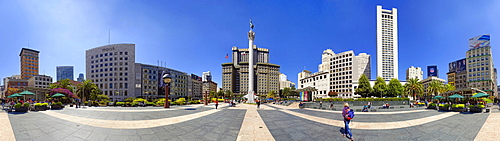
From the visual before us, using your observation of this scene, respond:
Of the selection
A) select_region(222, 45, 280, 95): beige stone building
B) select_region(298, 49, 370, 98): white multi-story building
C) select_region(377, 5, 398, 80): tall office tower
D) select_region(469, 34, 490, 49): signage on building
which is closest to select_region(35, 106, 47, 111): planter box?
select_region(298, 49, 370, 98): white multi-story building

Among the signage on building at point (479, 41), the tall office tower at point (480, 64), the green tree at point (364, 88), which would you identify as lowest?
the green tree at point (364, 88)

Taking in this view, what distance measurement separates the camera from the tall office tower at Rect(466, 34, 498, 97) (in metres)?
73.0

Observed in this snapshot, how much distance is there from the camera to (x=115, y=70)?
70438 mm

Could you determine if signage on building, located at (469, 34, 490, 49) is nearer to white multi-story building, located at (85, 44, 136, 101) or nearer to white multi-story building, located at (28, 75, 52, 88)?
white multi-story building, located at (85, 44, 136, 101)

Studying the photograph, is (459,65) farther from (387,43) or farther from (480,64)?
(387,43)

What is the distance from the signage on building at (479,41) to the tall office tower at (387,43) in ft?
178

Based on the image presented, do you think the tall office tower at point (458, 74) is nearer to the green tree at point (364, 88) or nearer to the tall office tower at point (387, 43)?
the tall office tower at point (387, 43)

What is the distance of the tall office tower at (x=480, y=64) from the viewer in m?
73.0

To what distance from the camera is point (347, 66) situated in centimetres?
7944

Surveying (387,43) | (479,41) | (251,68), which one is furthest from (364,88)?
(387,43)

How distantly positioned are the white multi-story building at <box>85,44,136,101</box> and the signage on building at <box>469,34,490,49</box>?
140632 millimetres

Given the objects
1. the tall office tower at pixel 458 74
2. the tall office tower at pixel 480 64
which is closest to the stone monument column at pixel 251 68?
the tall office tower at pixel 480 64

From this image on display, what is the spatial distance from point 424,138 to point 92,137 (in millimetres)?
13820

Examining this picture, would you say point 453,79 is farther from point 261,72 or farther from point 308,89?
point 308,89
